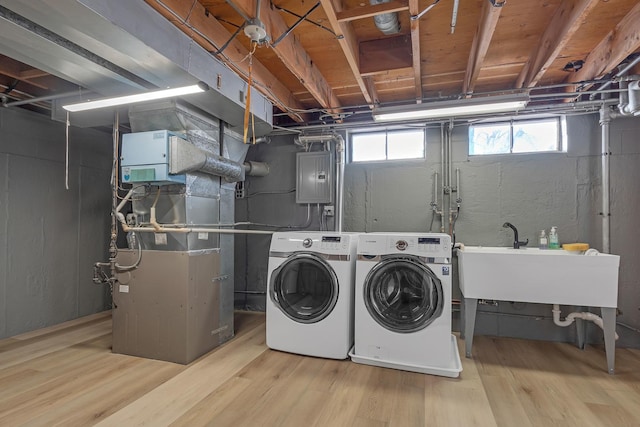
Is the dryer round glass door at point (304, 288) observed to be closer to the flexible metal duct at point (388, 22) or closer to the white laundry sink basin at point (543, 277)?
the white laundry sink basin at point (543, 277)

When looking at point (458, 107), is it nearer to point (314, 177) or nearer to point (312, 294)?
point (314, 177)

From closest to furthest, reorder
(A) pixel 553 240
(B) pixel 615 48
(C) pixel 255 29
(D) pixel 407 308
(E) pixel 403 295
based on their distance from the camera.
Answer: (C) pixel 255 29
(B) pixel 615 48
(D) pixel 407 308
(E) pixel 403 295
(A) pixel 553 240

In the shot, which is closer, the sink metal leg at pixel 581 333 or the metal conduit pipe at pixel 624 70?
the metal conduit pipe at pixel 624 70

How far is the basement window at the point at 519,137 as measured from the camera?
3.46 metres

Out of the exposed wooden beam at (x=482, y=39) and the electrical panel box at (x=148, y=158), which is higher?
the exposed wooden beam at (x=482, y=39)

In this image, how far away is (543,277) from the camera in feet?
8.87

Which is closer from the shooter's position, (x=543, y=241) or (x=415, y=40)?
(x=415, y=40)

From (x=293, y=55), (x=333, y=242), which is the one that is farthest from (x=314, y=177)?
(x=293, y=55)

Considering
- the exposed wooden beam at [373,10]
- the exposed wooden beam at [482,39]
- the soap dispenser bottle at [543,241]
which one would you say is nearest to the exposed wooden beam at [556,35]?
the exposed wooden beam at [482,39]

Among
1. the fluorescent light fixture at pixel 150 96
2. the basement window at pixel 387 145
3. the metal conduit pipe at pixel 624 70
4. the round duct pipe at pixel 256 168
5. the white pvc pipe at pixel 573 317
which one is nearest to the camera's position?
the fluorescent light fixture at pixel 150 96

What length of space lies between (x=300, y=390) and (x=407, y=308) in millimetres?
1101

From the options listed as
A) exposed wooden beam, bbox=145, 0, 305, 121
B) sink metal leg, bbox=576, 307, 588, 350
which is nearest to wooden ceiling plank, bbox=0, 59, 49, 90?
exposed wooden beam, bbox=145, 0, 305, 121

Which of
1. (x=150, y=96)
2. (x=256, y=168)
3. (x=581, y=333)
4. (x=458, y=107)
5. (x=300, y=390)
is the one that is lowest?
(x=300, y=390)

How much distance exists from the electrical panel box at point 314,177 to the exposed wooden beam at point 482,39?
1.71m
